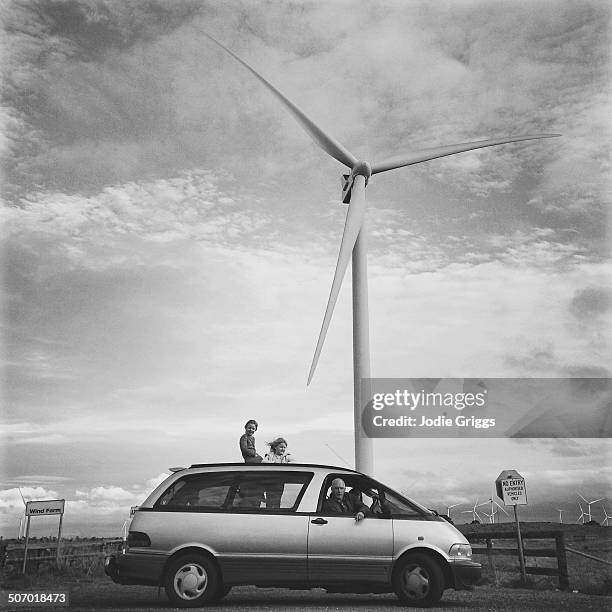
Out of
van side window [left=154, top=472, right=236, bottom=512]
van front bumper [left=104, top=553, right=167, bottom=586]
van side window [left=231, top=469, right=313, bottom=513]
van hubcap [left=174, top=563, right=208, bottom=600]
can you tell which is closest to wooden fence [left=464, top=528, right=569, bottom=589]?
van side window [left=231, top=469, right=313, bottom=513]

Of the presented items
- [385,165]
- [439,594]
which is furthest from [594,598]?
[385,165]

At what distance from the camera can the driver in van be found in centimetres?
1257

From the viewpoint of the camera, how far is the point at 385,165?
26703 millimetres

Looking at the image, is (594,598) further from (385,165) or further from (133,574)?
(385,165)

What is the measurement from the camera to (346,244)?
936 inches

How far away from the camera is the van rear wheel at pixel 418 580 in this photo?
1237 centimetres

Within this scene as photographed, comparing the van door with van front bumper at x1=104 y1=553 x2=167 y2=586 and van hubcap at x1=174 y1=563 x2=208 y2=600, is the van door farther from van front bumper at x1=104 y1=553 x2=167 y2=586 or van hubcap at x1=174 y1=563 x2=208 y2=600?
van front bumper at x1=104 y1=553 x2=167 y2=586

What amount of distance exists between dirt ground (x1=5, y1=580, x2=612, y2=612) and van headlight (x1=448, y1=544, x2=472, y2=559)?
0.74 metres

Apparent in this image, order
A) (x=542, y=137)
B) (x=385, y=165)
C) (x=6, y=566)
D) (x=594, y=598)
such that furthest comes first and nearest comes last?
(x=542, y=137), (x=385, y=165), (x=6, y=566), (x=594, y=598)

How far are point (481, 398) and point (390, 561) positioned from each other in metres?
8.26

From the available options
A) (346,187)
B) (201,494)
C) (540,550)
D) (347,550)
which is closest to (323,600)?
(347,550)

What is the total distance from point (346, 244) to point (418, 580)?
41.6 feet

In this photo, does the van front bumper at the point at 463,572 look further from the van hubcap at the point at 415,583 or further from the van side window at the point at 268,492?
the van side window at the point at 268,492

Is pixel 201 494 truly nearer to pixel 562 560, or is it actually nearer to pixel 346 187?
pixel 562 560
